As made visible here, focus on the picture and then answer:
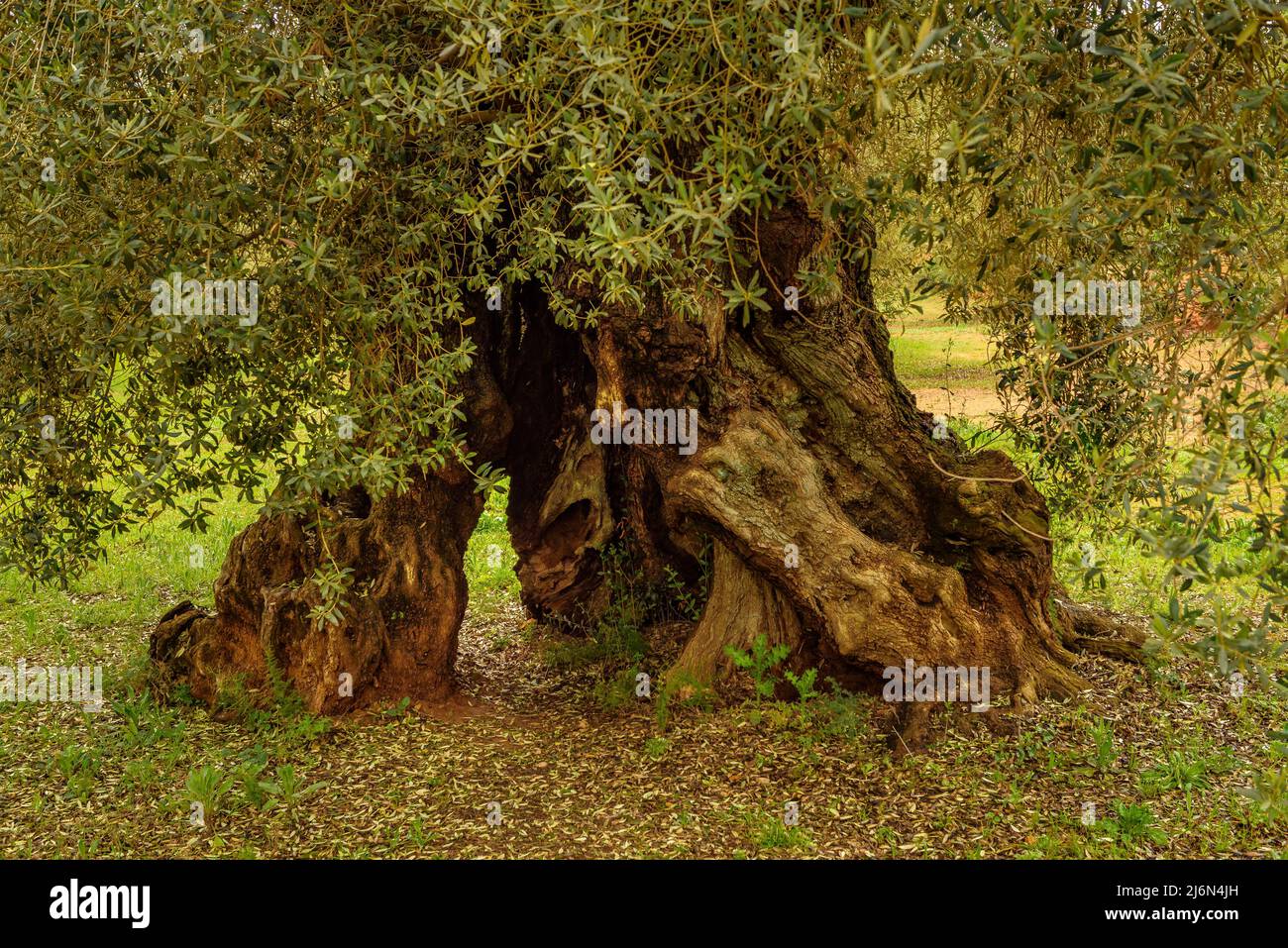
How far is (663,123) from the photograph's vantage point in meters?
4.00

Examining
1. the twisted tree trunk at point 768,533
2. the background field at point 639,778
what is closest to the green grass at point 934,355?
the twisted tree trunk at point 768,533

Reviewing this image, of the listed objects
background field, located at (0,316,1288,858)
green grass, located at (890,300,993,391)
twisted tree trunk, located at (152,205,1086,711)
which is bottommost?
background field, located at (0,316,1288,858)

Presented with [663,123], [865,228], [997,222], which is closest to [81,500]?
[663,123]

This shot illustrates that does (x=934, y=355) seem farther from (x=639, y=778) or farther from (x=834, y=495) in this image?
(x=639, y=778)

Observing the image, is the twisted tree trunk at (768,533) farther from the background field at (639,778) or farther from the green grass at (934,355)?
the green grass at (934,355)

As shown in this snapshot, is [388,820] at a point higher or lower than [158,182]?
lower

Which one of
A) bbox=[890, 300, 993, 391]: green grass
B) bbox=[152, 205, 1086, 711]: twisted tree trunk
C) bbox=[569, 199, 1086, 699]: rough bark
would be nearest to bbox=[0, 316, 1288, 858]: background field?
bbox=[152, 205, 1086, 711]: twisted tree trunk

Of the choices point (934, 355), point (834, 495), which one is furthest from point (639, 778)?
point (934, 355)

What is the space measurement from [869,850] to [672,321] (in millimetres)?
2629

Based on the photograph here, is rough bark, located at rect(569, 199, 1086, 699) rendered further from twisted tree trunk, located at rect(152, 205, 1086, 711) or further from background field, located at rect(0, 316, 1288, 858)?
background field, located at rect(0, 316, 1288, 858)

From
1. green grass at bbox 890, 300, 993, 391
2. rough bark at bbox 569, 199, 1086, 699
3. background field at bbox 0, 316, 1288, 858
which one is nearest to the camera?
background field at bbox 0, 316, 1288, 858

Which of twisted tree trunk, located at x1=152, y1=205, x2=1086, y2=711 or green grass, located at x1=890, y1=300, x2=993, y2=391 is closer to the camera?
twisted tree trunk, located at x1=152, y1=205, x2=1086, y2=711

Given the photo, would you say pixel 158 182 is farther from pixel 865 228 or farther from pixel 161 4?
pixel 865 228

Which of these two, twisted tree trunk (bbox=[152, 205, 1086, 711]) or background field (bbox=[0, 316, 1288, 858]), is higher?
twisted tree trunk (bbox=[152, 205, 1086, 711])
